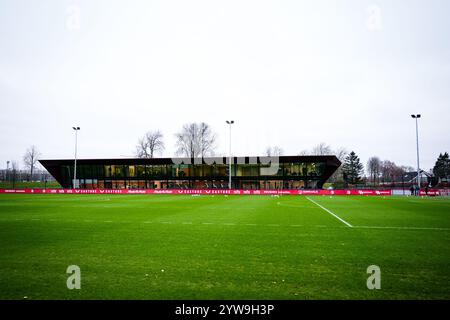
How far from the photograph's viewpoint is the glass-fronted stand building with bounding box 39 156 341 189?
71.9 meters

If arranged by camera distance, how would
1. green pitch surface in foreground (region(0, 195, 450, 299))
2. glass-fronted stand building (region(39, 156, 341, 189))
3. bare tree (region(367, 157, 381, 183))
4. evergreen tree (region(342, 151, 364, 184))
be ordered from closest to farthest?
green pitch surface in foreground (region(0, 195, 450, 299)), glass-fronted stand building (region(39, 156, 341, 189)), evergreen tree (region(342, 151, 364, 184)), bare tree (region(367, 157, 381, 183))

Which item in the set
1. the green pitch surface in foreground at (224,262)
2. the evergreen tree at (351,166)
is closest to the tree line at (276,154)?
the evergreen tree at (351,166)

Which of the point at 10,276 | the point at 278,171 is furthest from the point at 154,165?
the point at 10,276

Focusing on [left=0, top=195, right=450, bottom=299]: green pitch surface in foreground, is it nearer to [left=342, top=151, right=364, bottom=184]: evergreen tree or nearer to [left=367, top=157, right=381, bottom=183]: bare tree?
[left=342, top=151, right=364, bottom=184]: evergreen tree

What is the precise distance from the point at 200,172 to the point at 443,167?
320 ft

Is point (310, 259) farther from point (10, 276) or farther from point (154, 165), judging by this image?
point (154, 165)

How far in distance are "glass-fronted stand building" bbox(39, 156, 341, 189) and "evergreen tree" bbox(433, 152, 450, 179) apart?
66804 millimetres

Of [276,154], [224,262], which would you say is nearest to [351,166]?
[276,154]

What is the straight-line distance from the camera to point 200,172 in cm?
7581

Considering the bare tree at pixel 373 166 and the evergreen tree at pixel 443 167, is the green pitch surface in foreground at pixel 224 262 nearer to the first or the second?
the evergreen tree at pixel 443 167

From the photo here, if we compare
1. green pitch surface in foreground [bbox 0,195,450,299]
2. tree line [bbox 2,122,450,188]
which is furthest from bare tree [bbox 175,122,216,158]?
green pitch surface in foreground [bbox 0,195,450,299]

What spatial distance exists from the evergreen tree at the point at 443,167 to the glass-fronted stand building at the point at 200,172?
6680cm
